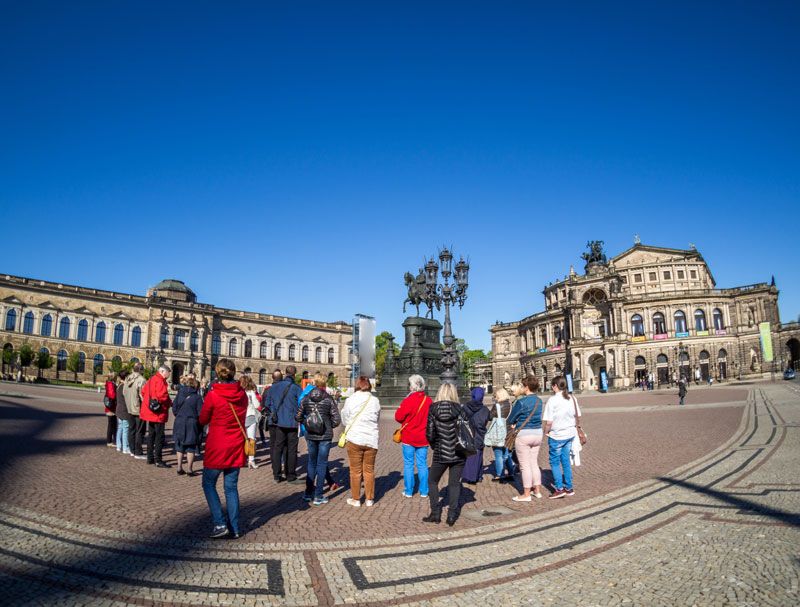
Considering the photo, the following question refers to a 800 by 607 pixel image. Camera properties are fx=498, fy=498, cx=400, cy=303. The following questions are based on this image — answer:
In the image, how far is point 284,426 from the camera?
879 centimetres

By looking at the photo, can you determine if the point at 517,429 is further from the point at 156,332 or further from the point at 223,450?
the point at 156,332

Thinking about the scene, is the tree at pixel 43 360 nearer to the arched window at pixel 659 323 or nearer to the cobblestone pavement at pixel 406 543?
the cobblestone pavement at pixel 406 543

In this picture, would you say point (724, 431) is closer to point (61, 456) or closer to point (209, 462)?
point (209, 462)

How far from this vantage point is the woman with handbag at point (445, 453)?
20.8ft

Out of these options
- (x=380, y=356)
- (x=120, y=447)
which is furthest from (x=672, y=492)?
(x=380, y=356)

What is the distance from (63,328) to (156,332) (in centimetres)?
1048

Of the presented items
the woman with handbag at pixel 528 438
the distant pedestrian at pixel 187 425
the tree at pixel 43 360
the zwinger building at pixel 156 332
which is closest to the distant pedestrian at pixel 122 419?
the distant pedestrian at pixel 187 425

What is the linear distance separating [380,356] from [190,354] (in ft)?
125

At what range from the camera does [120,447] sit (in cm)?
1194

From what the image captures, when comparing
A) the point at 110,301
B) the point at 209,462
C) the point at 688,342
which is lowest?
the point at 209,462

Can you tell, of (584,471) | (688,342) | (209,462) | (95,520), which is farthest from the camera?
(688,342)

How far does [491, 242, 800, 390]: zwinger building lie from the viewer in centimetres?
6100

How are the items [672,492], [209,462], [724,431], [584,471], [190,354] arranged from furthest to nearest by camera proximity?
[190,354] → [724,431] → [584,471] → [672,492] → [209,462]

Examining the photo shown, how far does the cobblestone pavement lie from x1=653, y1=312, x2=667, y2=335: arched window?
6219 centimetres
